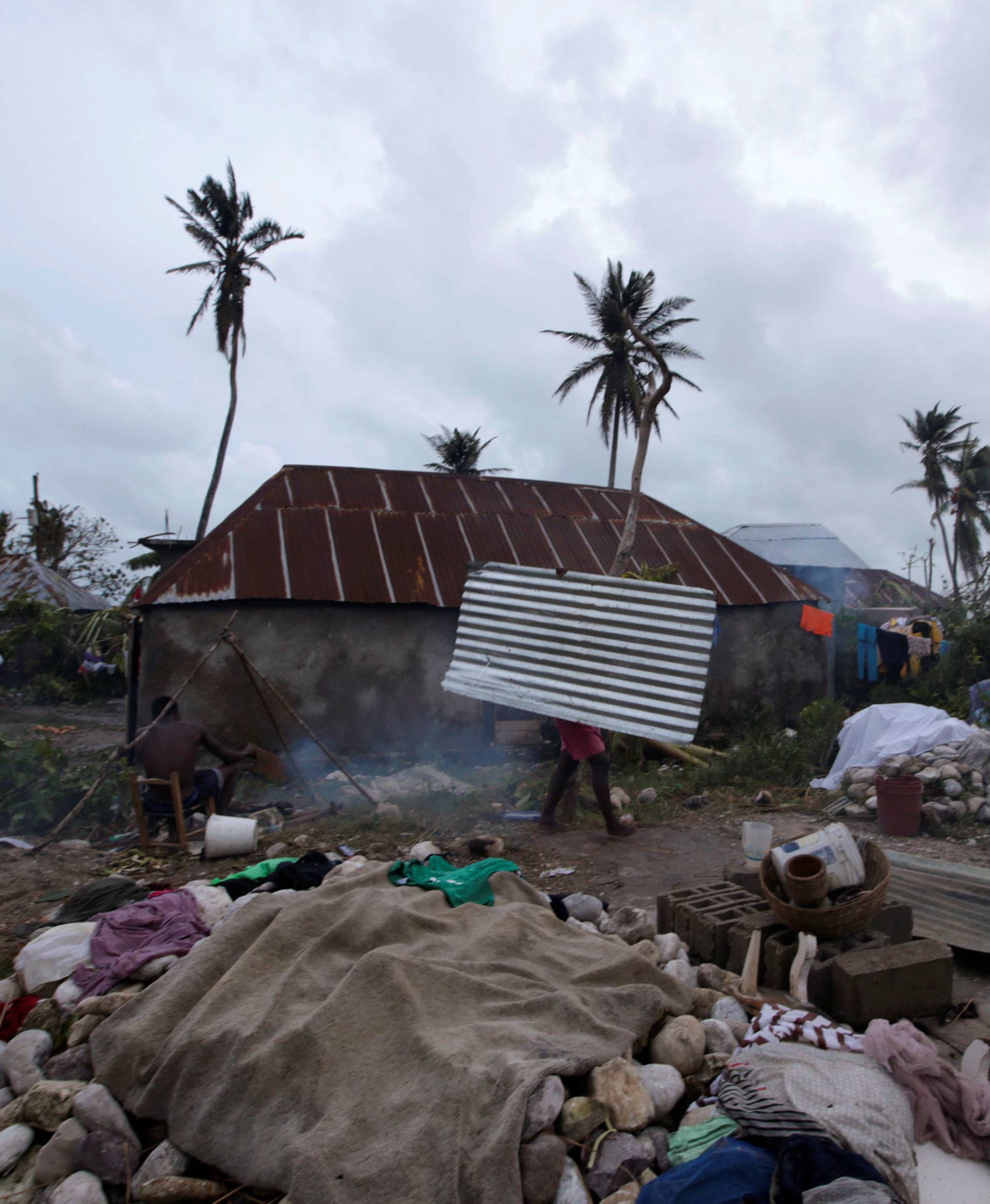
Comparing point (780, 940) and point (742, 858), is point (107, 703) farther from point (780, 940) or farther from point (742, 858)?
point (780, 940)

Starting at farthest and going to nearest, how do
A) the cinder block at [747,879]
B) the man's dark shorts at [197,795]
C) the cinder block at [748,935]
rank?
the man's dark shorts at [197,795] → the cinder block at [747,879] → the cinder block at [748,935]

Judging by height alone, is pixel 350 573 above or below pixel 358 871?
above

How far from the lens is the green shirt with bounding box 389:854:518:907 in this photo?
4.38 meters

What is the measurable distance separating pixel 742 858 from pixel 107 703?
15.7 metres

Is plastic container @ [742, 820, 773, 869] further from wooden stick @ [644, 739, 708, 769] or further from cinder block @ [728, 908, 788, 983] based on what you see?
wooden stick @ [644, 739, 708, 769]

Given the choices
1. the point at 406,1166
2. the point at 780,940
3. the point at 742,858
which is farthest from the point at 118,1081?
the point at 742,858

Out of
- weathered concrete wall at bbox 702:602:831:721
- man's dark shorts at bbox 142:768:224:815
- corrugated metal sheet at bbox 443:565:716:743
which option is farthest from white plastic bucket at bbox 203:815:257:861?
weathered concrete wall at bbox 702:602:831:721

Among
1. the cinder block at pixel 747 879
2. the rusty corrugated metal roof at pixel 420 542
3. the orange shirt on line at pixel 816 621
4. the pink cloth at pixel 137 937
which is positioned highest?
the rusty corrugated metal roof at pixel 420 542

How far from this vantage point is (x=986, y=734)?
8.13 metres

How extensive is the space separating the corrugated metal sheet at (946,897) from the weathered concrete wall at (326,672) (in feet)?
18.4

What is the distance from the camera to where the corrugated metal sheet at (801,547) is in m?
22.8

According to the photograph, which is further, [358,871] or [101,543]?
[101,543]

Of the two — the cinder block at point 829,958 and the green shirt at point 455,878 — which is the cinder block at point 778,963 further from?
the green shirt at point 455,878

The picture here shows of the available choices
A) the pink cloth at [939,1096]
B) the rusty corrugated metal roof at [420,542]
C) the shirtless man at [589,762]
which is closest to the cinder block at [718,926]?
the pink cloth at [939,1096]
